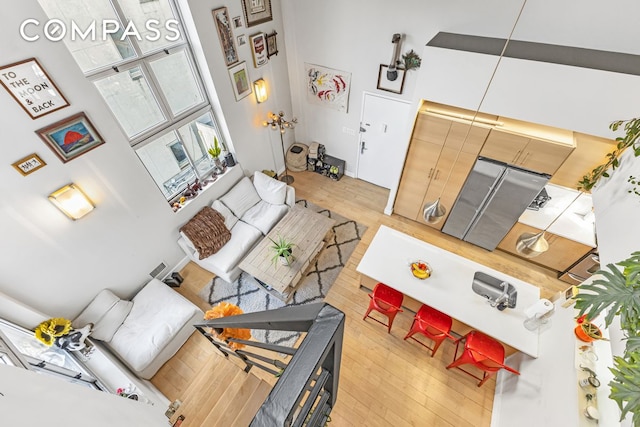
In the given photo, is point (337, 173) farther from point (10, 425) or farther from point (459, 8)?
point (10, 425)

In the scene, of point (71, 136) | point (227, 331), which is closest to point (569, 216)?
point (227, 331)

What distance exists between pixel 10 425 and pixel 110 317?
9.58ft

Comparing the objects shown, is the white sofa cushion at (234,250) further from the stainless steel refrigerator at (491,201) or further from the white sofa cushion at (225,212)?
the stainless steel refrigerator at (491,201)

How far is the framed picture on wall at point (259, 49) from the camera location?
13.2 feet

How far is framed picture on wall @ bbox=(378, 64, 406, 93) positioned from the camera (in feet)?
13.2

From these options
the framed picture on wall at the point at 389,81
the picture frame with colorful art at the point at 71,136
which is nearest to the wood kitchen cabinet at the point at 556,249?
the framed picture on wall at the point at 389,81

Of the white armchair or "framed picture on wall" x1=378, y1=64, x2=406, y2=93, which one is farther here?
"framed picture on wall" x1=378, y1=64, x2=406, y2=93

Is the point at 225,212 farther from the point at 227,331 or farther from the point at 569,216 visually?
the point at 569,216

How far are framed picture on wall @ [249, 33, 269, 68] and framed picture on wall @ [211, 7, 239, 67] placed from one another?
34cm

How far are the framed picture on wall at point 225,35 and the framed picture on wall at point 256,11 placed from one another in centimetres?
37

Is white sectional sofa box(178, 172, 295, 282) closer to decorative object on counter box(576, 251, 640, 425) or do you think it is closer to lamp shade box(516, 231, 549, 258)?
lamp shade box(516, 231, 549, 258)

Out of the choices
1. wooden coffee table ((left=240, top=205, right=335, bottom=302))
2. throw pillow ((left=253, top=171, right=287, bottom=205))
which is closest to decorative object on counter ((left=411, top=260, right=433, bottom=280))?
wooden coffee table ((left=240, top=205, right=335, bottom=302))

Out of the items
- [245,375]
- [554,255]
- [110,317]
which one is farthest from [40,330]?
[554,255]

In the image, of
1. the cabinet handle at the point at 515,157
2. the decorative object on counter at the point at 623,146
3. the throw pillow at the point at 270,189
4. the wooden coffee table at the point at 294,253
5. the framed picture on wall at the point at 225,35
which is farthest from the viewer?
the throw pillow at the point at 270,189
